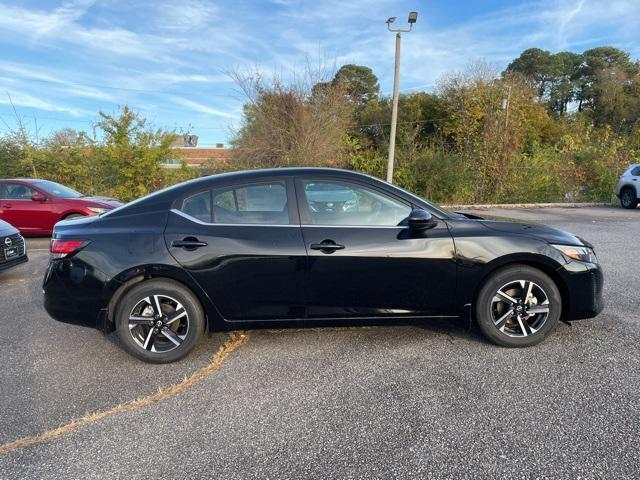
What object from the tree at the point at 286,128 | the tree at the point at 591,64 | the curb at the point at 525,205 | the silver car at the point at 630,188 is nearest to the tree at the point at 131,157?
the tree at the point at 286,128

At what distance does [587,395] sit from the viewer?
2744 mm

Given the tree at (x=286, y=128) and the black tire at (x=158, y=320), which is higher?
the tree at (x=286, y=128)

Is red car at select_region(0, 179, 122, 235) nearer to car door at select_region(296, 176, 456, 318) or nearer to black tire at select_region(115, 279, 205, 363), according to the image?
black tire at select_region(115, 279, 205, 363)

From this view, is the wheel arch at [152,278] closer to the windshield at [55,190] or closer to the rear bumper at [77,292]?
the rear bumper at [77,292]

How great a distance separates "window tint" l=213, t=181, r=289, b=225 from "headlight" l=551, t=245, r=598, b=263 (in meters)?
2.30

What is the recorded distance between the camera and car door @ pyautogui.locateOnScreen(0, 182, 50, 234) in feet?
29.9

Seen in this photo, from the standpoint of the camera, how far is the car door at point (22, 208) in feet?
29.9

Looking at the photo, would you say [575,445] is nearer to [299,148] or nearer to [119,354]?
[119,354]

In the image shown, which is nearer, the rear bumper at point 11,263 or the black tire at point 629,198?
the rear bumper at point 11,263

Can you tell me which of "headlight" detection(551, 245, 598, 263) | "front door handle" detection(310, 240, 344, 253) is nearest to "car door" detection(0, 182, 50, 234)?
"front door handle" detection(310, 240, 344, 253)

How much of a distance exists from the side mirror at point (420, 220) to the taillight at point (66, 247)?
260 centimetres

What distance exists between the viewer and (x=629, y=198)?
46.4ft

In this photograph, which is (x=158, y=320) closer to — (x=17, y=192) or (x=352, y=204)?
(x=352, y=204)

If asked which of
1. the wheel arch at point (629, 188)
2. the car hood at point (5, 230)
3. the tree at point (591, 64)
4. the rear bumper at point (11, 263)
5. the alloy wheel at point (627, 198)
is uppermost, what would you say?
the tree at point (591, 64)
